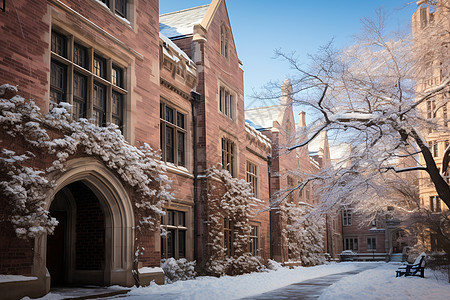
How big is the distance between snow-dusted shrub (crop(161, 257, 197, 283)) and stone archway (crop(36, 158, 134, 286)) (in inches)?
100

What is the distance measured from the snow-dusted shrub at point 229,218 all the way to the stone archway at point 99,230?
18.8ft

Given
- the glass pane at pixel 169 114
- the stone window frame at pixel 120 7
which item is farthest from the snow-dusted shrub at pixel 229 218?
the stone window frame at pixel 120 7

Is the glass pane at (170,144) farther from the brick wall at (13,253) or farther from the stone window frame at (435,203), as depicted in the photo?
the stone window frame at (435,203)

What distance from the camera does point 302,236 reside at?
1246 inches

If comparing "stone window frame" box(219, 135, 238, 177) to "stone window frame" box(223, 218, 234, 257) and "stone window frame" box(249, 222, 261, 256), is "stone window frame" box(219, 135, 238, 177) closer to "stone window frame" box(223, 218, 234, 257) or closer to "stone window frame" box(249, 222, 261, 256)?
"stone window frame" box(223, 218, 234, 257)

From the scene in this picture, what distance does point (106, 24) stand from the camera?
40.1 feet

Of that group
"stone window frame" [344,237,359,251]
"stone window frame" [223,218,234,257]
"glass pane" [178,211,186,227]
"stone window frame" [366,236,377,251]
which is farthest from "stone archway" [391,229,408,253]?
"glass pane" [178,211,186,227]

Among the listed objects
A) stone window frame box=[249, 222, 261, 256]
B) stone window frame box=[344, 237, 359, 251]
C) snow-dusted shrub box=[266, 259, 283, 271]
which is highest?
stone window frame box=[249, 222, 261, 256]

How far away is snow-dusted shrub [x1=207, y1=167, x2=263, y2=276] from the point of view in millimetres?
17688

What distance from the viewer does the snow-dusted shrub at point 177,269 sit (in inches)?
570

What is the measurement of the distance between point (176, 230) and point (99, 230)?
4.49 metres

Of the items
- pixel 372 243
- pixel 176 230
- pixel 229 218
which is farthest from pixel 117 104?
pixel 372 243

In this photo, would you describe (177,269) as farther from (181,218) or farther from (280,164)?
(280,164)

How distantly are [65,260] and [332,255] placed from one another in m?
34.7
